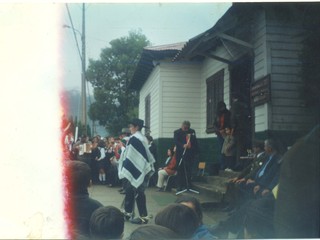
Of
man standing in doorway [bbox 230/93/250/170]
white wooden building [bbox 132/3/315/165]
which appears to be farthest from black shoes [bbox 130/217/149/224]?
man standing in doorway [bbox 230/93/250/170]

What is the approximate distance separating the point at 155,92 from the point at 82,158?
2.66ft

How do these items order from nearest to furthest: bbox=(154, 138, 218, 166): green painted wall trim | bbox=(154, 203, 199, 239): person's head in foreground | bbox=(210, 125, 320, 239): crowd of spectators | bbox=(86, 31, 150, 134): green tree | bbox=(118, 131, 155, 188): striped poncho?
bbox=(210, 125, 320, 239): crowd of spectators < bbox=(154, 203, 199, 239): person's head in foreground < bbox=(86, 31, 150, 134): green tree < bbox=(154, 138, 218, 166): green painted wall trim < bbox=(118, 131, 155, 188): striped poncho

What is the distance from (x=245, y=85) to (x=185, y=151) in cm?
80

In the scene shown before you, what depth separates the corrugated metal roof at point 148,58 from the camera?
2.87 meters

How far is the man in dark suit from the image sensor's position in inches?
114

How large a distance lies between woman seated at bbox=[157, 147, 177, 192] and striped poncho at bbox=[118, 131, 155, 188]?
0.29 m

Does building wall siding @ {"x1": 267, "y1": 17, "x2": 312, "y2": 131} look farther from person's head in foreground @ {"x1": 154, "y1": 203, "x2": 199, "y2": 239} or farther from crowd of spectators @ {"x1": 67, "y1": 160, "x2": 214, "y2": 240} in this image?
person's head in foreground @ {"x1": 154, "y1": 203, "x2": 199, "y2": 239}

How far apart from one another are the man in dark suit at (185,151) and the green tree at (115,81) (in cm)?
40

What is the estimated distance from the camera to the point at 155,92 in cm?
308

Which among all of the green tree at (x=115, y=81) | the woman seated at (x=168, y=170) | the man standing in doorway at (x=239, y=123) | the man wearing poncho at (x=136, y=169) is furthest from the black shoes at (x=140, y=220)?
the man standing in doorway at (x=239, y=123)

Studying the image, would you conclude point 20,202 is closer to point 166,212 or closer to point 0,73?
point 0,73

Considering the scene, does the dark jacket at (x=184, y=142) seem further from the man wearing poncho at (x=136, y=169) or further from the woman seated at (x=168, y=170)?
the man wearing poncho at (x=136, y=169)

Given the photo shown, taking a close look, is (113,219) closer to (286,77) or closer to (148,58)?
(148,58)

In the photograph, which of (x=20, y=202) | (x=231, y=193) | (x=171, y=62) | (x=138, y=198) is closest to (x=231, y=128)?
(x=231, y=193)
